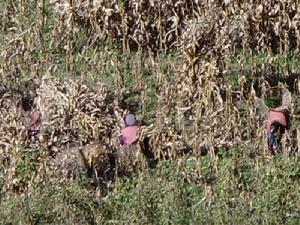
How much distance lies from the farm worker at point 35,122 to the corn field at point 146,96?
43 millimetres

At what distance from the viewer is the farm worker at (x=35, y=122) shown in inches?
321

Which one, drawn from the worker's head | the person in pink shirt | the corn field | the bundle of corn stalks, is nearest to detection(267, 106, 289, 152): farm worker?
the corn field

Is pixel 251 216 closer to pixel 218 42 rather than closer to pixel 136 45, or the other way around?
pixel 218 42

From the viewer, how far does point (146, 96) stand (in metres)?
9.05

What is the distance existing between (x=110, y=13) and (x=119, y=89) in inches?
28.9

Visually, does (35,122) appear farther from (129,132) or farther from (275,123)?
(275,123)

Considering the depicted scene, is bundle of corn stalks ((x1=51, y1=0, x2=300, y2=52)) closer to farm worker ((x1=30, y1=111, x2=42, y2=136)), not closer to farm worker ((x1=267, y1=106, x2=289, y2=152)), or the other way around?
farm worker ((x1=267, y1=106, x2=289, y2=152))

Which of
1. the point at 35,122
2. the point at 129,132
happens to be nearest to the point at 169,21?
the point at 129,132

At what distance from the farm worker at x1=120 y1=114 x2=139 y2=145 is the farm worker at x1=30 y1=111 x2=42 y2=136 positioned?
0.63 meters

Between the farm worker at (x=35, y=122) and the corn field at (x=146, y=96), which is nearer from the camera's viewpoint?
the corn field at (x=146, y=96)

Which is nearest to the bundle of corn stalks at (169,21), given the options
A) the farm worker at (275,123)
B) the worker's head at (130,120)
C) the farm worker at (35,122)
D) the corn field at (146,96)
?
the corn field at (146,96)

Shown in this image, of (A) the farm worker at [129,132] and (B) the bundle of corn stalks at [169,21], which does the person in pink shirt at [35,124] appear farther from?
(B) the bundle of corn stalks at [169,21]

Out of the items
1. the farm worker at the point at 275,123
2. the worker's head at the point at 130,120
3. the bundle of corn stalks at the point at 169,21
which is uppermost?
the bundle of corn stalks at the point at 169,21

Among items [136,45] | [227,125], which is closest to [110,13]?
[136,45]
